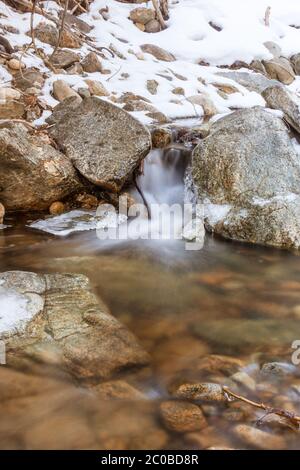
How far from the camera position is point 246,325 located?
266 centimetres

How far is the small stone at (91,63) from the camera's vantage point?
27.5 ft

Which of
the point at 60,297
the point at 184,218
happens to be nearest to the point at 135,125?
the point at 184,218

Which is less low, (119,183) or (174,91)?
(174,91)

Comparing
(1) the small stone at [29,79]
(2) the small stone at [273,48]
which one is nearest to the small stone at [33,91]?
(1) the small stone at [29,79]

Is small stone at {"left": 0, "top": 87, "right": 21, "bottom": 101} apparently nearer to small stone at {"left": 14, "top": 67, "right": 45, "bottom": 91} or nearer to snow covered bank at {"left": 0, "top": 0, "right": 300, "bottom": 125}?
snow covered bank at {"left": 0, "top": 0, "right": 300, "bottom": 125}

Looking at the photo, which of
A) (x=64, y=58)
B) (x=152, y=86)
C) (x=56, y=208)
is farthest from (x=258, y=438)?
(x=64, y=58)

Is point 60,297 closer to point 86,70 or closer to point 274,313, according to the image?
point 274,313

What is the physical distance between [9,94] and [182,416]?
529 centimetres

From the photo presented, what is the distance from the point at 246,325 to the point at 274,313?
1.00ft

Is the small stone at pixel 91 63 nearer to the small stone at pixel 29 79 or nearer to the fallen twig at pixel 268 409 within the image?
the small stone at pixel 29 79

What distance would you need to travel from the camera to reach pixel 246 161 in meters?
4.48

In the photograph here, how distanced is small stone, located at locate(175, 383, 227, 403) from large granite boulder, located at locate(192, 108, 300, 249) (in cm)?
244
